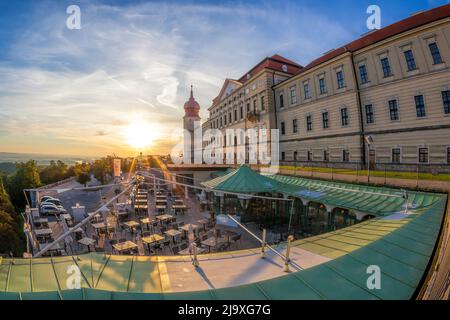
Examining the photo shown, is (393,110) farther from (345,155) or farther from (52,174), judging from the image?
(52,174)

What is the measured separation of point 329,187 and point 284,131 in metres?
20.6

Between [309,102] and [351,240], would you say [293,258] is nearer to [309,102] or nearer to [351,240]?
[351,240]

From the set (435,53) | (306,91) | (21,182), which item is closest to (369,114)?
(435,53)

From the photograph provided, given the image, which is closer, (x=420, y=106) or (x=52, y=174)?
(x=420, y=106)

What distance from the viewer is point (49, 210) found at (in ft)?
76.4

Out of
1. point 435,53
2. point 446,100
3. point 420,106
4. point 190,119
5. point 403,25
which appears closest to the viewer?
point 446,100

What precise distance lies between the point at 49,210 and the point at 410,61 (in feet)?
132

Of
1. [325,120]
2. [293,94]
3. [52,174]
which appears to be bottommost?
[52,174]

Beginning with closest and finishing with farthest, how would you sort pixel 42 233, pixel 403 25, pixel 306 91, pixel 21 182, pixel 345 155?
pixel 42 233
pixel 403 25
pixel 345 155
pixel 21 182
pixel 306 91

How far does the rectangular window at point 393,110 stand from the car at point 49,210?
37.0 m

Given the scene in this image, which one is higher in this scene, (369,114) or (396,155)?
(369,114)

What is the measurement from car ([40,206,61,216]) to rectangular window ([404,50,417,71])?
39089 millimetres

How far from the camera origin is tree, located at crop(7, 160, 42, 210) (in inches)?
1058

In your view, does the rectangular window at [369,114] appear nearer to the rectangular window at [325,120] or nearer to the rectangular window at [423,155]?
the rectangular window at [325,120]
